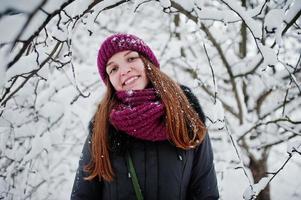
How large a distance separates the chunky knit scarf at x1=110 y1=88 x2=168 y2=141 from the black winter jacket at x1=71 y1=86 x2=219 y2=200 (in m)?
0.06

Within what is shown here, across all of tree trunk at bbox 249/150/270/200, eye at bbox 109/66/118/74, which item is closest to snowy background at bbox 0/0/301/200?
tree trunk at bbox 249/150/270/200

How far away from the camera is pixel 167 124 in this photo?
61.1 inches

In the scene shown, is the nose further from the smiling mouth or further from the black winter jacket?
the black winter jacket

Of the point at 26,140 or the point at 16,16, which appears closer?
the point at 16,16

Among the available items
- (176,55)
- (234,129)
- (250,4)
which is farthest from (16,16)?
(250,4)

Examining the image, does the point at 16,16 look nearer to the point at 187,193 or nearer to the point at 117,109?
the point at 117,109

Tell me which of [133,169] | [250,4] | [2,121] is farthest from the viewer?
[250,4]

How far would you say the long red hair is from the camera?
1536 millimetres

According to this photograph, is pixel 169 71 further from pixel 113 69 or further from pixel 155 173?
pixel 155 173

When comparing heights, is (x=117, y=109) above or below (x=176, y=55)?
below

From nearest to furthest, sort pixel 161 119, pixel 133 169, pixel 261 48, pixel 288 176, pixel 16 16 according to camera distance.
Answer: pixel 16 16
pixel 261 48
pixel 133 169
pixel 161 119
pixel 288 176

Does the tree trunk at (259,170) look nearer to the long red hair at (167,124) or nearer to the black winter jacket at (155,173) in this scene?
the black winter jacket at (155,173)

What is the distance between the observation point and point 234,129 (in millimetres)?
2820

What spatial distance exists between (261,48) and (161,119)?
0.63 metres
